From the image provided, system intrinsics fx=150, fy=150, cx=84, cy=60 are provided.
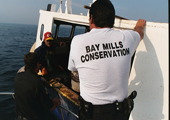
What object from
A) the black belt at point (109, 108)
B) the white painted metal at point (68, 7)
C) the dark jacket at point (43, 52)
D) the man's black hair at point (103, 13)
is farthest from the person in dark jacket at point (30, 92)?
the white painted metal at point (68, 7)

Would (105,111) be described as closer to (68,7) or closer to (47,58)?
(47,58)

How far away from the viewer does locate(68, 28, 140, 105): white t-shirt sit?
157cm

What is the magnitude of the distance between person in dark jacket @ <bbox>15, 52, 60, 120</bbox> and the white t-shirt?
0.92 metres

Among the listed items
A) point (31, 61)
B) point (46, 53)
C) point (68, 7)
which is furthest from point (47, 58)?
point (31, 61)

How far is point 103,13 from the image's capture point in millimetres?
1610

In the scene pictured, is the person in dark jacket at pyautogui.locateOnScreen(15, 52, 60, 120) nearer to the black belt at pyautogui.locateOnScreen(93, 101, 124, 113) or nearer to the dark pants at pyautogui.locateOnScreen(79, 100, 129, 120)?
the dark pants at pyautogui.locateOnScreen(79, 100, 129, 120)

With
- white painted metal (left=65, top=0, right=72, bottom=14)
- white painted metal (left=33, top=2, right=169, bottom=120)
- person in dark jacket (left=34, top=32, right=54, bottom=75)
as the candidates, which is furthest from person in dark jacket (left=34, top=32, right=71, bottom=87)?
white painted metal (left=33, top=2, right=169, bottom=120)

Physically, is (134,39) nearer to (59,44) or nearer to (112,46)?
(112,46)

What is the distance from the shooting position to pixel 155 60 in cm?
238

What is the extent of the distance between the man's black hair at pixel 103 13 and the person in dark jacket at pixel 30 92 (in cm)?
120

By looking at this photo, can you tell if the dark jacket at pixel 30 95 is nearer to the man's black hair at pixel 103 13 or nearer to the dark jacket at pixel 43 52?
the man's black hair at pixel 103 13

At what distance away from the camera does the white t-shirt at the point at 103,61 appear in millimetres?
1572

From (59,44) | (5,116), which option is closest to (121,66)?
(59,44)

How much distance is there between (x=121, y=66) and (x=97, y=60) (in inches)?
10.7
